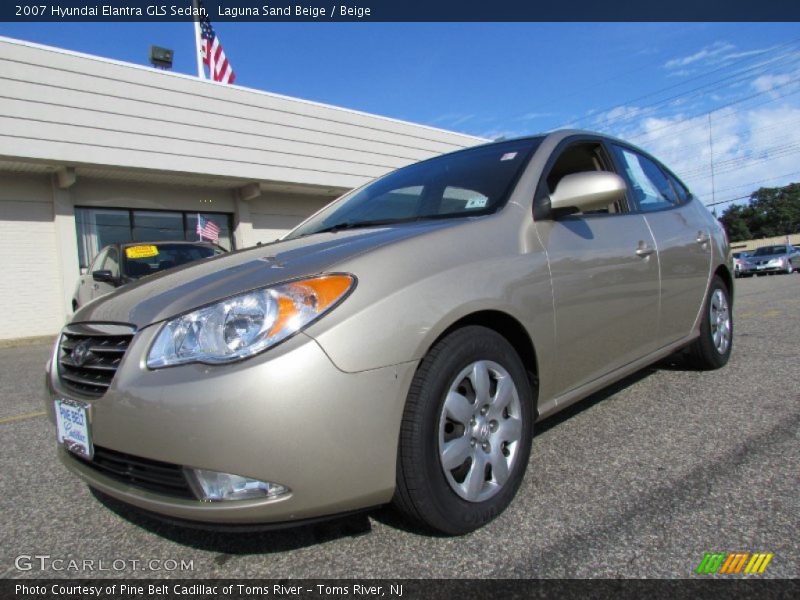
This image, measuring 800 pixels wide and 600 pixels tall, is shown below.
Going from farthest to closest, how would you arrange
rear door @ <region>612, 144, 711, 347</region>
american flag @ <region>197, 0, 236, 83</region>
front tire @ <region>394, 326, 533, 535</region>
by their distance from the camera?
american flag @ <region>197, 0, 236, 83</region>
rear door @ <region>612, 144, 711, 347</region>
front tire @ <region>394, 326, 533, 535</region>

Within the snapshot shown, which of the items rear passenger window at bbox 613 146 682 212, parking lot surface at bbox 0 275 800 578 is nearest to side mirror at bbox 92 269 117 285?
parking lot surface at bbox 0 275 800 578

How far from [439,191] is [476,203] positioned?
359 mm

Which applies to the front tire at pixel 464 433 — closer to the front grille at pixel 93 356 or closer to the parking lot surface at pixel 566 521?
the parking lot surface at pixel 566 521

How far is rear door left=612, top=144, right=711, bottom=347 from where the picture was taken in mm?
3174

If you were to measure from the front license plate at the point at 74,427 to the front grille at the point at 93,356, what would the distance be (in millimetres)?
58

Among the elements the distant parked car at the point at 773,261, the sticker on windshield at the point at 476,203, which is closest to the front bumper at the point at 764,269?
the distant parked car at the point at 773,261

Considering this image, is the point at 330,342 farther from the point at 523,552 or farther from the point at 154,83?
the point at 154,83

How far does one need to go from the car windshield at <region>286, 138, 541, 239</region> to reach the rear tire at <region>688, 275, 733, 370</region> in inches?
77.6

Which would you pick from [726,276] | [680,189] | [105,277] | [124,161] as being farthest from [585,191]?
[124,161]

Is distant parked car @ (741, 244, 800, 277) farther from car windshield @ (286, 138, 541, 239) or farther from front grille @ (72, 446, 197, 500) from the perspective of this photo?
front grille @ (72, 446, 197, 500)

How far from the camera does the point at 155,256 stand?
7.33 meters

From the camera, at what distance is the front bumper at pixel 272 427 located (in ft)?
4.94

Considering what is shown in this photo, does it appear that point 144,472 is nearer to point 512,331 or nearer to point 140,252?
point 512,331

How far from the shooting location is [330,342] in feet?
5.14
